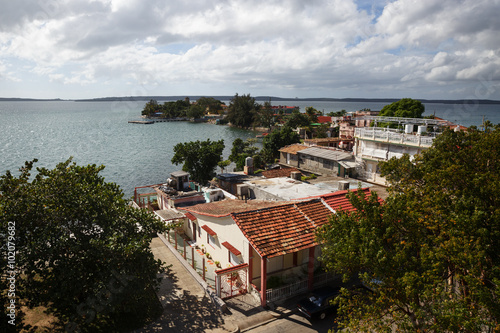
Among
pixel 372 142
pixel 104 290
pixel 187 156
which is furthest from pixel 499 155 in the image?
pixel 187 156

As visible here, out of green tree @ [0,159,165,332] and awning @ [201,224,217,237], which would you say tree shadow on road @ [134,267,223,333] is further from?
awning @ [201,224,217,237]

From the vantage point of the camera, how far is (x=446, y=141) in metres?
15.9

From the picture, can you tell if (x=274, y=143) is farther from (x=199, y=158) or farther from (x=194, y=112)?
(x=194, y=112)

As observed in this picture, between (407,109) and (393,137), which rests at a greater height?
(407,109)

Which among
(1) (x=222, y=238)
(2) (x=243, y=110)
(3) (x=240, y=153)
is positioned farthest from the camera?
(2) (x=243, y=110)

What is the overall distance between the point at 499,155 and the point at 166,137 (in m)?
112

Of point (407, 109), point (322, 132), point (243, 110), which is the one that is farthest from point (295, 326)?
point (243, 110)

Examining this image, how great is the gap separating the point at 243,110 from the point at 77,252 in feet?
439

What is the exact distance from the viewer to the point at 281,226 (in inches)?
710

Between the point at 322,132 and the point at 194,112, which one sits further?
the point at 194,112

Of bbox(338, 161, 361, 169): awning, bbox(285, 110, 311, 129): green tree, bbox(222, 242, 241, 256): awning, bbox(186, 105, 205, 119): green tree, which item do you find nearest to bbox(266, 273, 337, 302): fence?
bbox(222, 242, 241, 256): awning

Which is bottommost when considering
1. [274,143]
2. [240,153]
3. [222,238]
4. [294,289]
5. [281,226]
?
[294,289]

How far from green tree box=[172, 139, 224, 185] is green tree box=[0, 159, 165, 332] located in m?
25.7

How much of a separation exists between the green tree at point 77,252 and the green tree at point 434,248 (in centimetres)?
870
